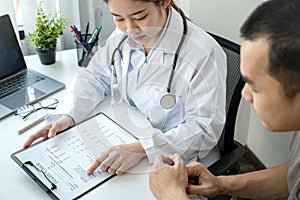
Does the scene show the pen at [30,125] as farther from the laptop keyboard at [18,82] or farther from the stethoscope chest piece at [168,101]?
the stethoscope chest piece at [168,101]

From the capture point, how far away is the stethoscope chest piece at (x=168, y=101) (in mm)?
1157

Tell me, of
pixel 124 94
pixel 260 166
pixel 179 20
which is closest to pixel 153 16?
pixel 179 20

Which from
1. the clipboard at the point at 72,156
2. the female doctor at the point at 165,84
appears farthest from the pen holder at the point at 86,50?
the clipboard at the point at 72,156

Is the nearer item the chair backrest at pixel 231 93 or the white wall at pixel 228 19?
the chair backrest at pixel 231 93

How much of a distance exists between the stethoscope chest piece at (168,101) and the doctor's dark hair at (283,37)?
0.43 m

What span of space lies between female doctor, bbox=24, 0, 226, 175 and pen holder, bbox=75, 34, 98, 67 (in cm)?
21

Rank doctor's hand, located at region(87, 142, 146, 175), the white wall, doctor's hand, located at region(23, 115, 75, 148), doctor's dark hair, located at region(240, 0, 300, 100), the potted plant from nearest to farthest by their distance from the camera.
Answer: doctor's dark hair, located at region(240, 0, 300, 100)
doctor's hand, located at region(87, 142, 146, 175)
doctor's hand, located at region(23, 115, 75, 148)
the potted plant
the white wall

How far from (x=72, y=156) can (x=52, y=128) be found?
14cm

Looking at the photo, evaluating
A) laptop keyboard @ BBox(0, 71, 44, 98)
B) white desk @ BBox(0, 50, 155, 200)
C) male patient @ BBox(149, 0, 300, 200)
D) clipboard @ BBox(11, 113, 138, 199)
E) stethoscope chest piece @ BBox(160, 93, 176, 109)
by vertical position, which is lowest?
white desk @ BBox(0, 50, 155, 200)

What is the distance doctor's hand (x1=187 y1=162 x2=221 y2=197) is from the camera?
102cm

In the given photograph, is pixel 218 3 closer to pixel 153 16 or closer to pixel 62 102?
pixel 153 16

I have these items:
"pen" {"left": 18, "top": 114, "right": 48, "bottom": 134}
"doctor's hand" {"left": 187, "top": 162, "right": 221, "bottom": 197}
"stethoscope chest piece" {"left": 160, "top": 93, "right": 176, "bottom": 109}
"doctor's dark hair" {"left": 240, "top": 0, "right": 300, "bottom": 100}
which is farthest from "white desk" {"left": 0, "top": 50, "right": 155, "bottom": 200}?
"doctor's dark hair" {"left": 240, "top": 0, "right": 300, "bottom": 100}

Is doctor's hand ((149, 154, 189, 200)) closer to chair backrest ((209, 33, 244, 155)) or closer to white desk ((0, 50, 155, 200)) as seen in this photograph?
white desk ((0, 50, 155, 200))

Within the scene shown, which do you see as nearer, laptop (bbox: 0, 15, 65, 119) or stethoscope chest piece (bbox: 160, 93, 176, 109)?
stethoscope chest piece (bbox: 160, 93, 176, 109)
